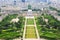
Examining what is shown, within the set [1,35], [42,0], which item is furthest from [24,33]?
[42,0]

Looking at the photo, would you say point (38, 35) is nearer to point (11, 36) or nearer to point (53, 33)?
point (53, 33)

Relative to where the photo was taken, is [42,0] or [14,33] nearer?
[14,33]

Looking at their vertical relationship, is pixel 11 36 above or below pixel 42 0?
below

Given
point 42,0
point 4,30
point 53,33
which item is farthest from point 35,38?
point 42,0

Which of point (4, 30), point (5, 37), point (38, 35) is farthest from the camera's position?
point (4, 30)

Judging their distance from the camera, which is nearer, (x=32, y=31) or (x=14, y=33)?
(x=14, y=33)

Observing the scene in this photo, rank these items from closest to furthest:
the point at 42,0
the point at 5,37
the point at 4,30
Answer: the point at 5,37
the point at 4,30
the point at 42,0

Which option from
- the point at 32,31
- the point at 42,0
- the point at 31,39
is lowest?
the point at 31,39

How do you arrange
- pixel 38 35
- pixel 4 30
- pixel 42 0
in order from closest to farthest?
1. pixel 38 35
2. pixel 4 30
3. pixel 42 0

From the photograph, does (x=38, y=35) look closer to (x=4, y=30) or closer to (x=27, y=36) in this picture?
(x=27, y=36)
